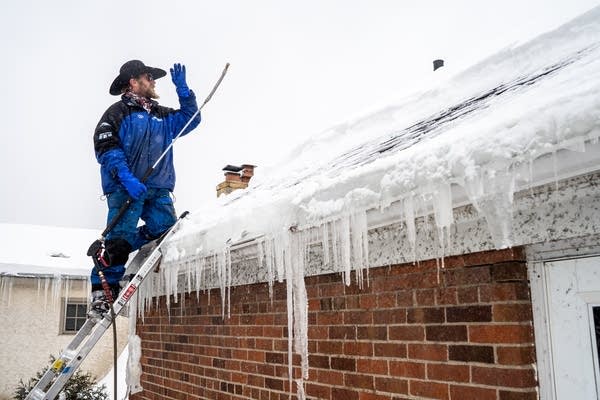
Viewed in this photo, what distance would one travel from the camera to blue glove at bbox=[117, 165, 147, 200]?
404 centimetres

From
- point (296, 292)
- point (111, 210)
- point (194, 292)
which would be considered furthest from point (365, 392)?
point (111, 210)

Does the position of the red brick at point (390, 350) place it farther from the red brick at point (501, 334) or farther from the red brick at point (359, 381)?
the red brick at point (501, 334)

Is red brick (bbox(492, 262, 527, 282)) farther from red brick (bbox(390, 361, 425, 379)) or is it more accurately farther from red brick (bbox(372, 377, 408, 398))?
red brick (bbox(372, 377, 408, 398))

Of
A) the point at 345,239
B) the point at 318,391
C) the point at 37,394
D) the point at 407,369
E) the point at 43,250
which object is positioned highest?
the point at 43,250

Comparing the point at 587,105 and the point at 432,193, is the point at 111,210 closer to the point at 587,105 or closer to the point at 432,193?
the point at 432,193

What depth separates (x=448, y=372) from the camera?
2219mm

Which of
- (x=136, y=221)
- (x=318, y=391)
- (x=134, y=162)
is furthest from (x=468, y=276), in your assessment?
(x=134, y=162)

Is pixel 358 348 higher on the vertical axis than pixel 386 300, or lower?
lower

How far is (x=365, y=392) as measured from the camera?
2.66 metres

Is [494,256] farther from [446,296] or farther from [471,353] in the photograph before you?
[471,353]

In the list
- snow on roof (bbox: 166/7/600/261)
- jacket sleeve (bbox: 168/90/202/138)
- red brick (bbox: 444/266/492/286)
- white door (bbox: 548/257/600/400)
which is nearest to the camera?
snow on roof (bbox: 166/7/600/261)

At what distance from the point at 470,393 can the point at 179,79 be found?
383 cm

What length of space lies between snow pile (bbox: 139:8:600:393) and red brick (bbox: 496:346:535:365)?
0.44 meters

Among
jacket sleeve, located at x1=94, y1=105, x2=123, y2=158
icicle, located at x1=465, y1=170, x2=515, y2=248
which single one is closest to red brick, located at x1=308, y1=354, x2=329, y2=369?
icicle, located at x1=465, y1=170, x2=515, y2=248
